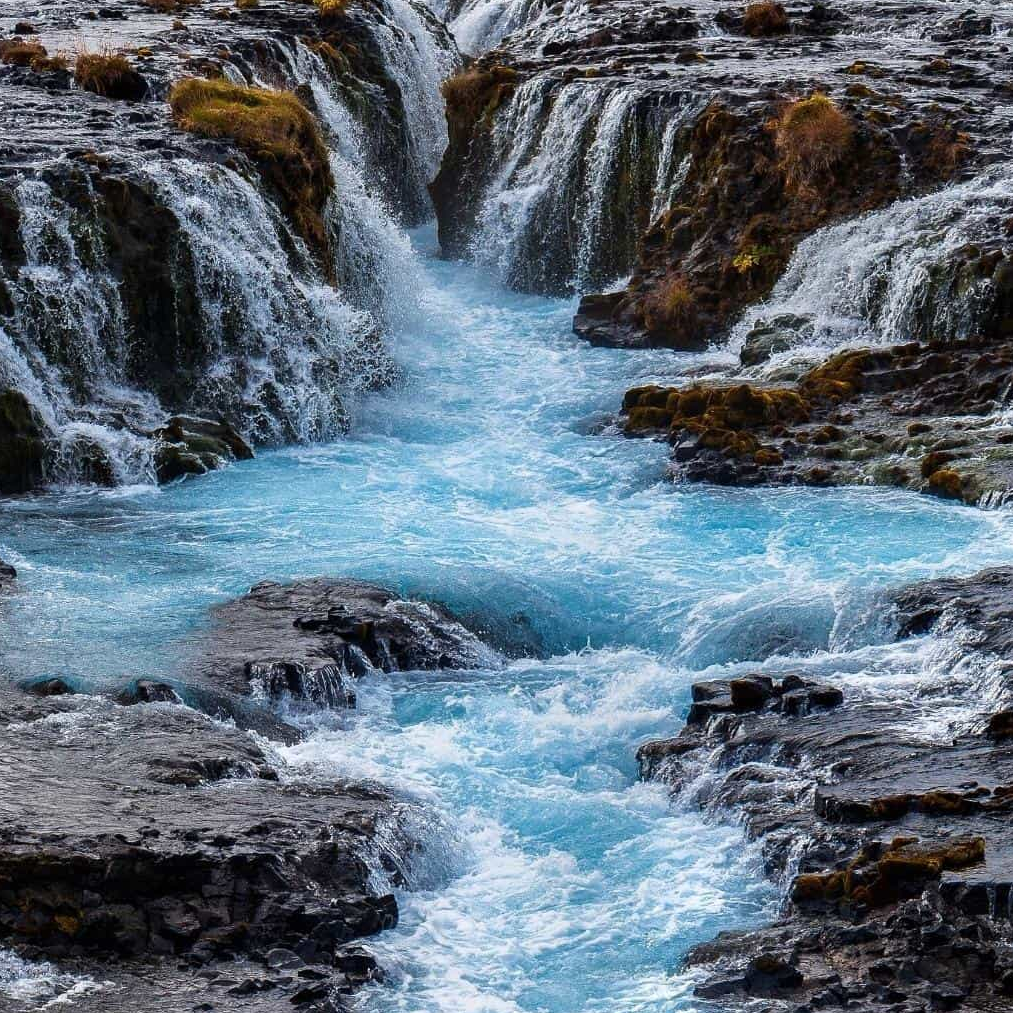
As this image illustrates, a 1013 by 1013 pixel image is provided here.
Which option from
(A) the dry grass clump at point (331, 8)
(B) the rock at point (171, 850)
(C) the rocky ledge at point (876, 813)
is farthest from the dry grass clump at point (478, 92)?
(B) the rock at point (171, 850)

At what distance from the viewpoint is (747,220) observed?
26.7 meters

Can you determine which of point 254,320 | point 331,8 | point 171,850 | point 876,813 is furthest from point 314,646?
point 331,8

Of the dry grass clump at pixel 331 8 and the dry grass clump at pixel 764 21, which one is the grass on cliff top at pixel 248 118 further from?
the dry grass clump at pixel 764 21

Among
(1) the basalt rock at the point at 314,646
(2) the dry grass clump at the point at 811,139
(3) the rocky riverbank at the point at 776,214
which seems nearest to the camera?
(1) the basalt rock at the point at 314,646

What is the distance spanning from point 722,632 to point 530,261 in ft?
50.6

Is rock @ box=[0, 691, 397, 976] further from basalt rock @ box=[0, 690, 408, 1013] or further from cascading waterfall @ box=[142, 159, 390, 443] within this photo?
cascading waterfall @ box=[142, 159, 390, 443]

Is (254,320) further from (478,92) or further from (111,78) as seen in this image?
(478,92)

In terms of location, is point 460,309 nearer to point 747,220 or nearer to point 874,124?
point 747,220

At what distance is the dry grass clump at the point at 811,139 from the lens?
26062 millimetres

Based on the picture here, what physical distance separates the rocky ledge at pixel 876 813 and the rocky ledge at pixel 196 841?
2627 mm

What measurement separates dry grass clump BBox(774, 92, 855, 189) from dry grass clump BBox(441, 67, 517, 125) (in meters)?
7.26

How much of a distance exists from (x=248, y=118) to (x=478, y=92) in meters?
7.93

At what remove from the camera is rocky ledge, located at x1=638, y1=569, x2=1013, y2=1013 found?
1030 centimetres

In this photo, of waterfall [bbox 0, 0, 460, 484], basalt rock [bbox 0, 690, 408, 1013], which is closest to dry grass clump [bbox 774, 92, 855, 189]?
waterfall [bbox 0, 0, 460, 484]
